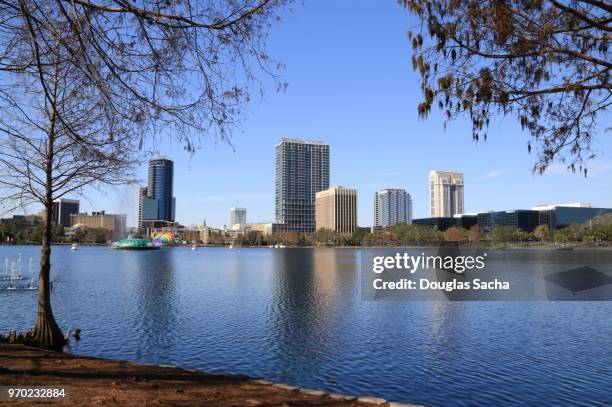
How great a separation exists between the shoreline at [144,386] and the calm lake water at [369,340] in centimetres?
609

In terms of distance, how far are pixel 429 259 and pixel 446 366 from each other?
98297 millimetres

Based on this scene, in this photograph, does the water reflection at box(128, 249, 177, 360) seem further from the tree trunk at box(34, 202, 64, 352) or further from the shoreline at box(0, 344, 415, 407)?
the shoreline at box(0, 344, 415, 407)

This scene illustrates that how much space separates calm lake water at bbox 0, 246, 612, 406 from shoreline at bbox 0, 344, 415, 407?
6094mm

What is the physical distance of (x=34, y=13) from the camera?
815cm

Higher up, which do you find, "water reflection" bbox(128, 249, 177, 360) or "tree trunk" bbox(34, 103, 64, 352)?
"tree trunk" bbox(34, 103, 64, 352)

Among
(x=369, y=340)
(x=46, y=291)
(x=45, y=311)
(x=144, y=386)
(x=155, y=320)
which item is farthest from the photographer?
(x=155, y=320)

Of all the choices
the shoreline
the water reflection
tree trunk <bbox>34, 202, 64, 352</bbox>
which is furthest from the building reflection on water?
the shoreline

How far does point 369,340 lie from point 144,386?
54.5ft

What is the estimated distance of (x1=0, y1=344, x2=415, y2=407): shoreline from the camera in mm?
10570

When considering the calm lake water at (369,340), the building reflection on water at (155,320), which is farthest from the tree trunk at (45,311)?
the building reflection on water at (155,320)

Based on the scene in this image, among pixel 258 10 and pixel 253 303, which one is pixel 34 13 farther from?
pixel 253 303

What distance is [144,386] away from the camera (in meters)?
11.6

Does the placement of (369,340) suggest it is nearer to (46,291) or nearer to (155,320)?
(155,320)

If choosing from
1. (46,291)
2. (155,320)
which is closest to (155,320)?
(155,320)
